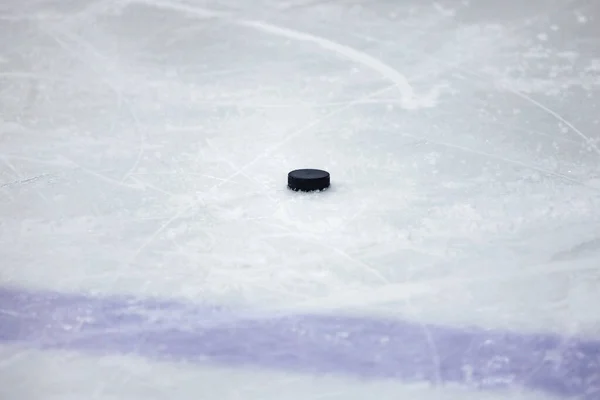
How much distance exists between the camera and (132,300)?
1.58 metres

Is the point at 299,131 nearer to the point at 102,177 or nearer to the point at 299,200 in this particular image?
the point at 299,200

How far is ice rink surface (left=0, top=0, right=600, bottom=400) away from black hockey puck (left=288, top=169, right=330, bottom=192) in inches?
1.6

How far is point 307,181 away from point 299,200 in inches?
2.9

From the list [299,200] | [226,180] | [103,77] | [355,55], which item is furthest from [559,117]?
[103,77]

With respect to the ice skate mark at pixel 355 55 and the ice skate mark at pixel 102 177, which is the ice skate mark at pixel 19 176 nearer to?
the ice skate mark at pixel 102 177

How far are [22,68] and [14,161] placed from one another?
2.31ft

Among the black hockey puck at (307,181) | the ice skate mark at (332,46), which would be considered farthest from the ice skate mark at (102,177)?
the ice skate mark at (332,46)

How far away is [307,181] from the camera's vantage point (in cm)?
223

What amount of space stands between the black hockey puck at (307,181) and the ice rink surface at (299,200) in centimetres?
4

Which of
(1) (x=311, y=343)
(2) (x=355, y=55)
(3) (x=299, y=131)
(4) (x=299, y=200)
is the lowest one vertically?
(1) (x=311, y=343)

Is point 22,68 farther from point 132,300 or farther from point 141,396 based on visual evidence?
point 141,396

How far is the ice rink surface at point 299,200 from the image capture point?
4.45 ft

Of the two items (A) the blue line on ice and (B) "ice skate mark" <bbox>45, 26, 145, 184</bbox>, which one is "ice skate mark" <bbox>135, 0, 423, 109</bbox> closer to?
(B) "ice skate mark" <bbox>45, 26, 145, 184</bbox>

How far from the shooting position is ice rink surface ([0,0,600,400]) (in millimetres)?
1355
